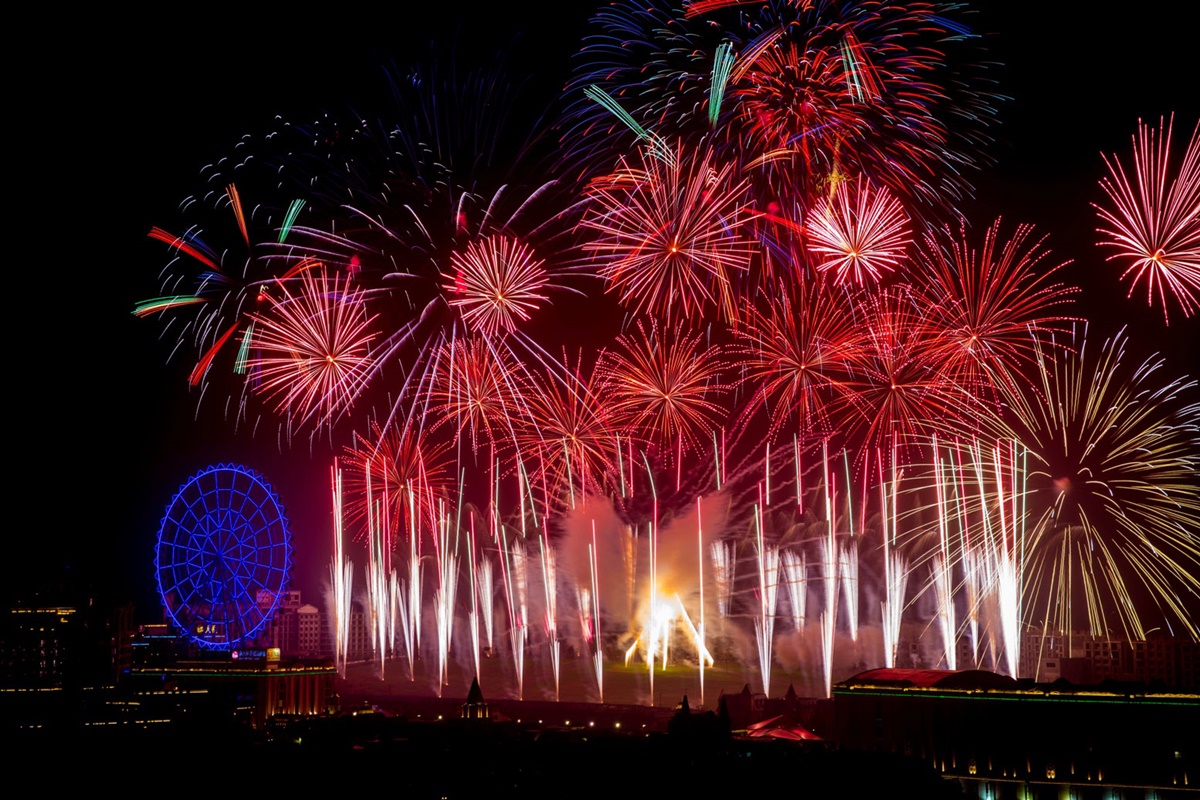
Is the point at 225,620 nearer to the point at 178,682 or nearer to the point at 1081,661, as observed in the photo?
the point at 178,682

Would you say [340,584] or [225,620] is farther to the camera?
[225,620]

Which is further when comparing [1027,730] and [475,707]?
[475,707]

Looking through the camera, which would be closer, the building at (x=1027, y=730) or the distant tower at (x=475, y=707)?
the building at (x=1027, y=730)

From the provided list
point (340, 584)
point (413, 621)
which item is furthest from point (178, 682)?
point (413, 621)

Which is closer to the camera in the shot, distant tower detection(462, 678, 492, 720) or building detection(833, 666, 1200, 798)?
building detection(833, 666, 1200, 798)

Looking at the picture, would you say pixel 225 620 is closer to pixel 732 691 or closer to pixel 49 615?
pixel 49 615

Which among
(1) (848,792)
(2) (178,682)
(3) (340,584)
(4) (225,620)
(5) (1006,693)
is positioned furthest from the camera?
(2) (178,682)

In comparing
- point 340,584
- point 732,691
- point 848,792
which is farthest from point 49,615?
point 848,792

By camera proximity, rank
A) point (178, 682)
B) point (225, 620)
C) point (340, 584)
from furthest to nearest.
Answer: point (178, 682) < point (225, 620) < point (340, 584)

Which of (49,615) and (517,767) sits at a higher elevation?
(49,615)
